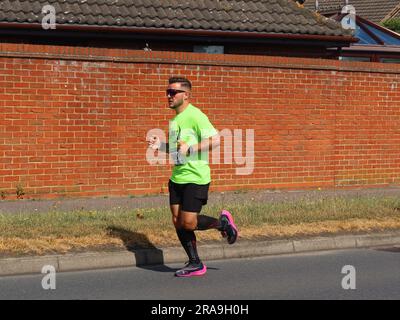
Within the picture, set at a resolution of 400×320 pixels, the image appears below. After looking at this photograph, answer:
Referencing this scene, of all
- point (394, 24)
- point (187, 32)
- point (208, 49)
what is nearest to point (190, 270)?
point (187, 32)

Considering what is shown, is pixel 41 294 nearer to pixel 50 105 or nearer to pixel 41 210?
pixel 41 210

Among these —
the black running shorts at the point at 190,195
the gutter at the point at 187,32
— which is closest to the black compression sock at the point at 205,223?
the black running shorts at the point at 190,195

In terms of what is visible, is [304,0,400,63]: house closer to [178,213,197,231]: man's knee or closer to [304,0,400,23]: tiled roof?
[304,0,400,23]: tiled roof

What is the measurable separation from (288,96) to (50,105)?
434 centimetres

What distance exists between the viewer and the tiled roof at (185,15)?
49.8ft

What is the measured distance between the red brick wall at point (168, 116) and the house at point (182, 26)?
204 cm

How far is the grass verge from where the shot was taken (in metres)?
9.36

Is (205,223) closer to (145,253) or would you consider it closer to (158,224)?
(145,253)

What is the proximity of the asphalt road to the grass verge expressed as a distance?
0.54 metres

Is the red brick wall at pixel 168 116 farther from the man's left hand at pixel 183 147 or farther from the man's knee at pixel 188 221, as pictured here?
the man's left hand at pixel 183 147

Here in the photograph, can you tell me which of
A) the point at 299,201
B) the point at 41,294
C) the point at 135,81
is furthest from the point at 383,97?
the point at 41,294

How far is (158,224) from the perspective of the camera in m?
10.4

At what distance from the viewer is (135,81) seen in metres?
13.6

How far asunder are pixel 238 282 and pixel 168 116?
5937 millimetres
